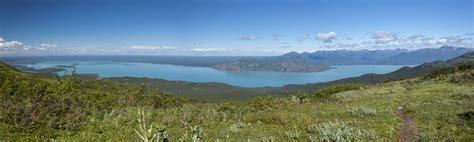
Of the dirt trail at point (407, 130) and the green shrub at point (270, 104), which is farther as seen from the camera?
the green shrub at point (270, 104)

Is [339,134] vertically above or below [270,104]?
above

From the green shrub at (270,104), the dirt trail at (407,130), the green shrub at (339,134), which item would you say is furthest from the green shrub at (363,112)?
the green shrub at (270,104)

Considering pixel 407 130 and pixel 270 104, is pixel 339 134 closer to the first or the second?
pixel 407 130

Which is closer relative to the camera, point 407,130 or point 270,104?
point 407,130

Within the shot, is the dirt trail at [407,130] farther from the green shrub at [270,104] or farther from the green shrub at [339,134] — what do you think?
the green shrub at [270,104]

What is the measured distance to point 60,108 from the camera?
13266 mm

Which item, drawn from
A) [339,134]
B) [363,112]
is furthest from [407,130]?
[363,112]

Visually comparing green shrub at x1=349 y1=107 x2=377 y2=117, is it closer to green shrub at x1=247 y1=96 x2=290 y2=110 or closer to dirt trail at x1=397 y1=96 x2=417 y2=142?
dirt trail at x1=397 y1=96 x2=417 y2=142

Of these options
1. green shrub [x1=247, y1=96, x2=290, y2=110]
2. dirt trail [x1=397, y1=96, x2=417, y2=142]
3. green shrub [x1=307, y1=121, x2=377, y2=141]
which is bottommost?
green shrub [x1=247, y1=96, x2=290, y2=110]

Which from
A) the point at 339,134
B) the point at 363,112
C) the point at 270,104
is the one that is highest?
the point at 339,134

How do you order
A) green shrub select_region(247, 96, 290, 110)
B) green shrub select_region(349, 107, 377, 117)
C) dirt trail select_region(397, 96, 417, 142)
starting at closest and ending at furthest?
dirt trail select_region(397, 96, 417, 142)
green shrub select_region(349, 107, 377, 117)
green shrub select_region(247, 96, 290, 110)

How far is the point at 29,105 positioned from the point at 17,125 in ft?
5.43

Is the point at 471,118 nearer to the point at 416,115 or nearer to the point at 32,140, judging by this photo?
the point at 416,115

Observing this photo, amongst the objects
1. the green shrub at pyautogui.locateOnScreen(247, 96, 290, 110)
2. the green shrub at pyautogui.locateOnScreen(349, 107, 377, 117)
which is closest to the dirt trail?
the green shrub at pyautogui.locateOnScreen(349, 107, 377, 117)
